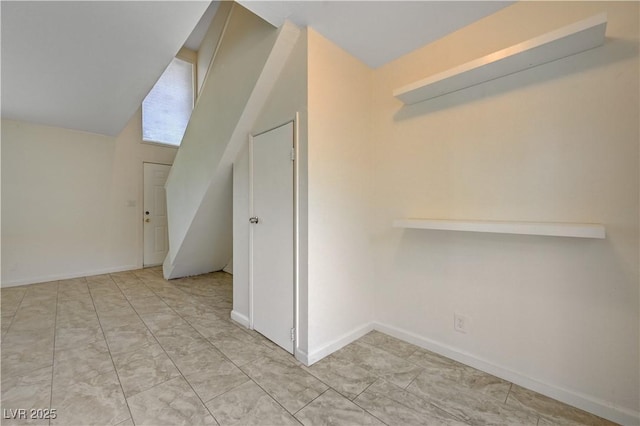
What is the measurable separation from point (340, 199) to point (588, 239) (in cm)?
151

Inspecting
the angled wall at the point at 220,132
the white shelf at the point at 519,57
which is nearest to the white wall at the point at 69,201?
the angled wall at the point at 220,132

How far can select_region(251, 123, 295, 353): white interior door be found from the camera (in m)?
2.03

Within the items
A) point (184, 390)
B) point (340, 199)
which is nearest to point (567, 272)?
point (340, 199)

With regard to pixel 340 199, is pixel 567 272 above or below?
below

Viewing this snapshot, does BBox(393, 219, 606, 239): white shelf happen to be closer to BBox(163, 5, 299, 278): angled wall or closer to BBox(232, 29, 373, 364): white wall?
BBox(232, 29, 373, 364): white wall

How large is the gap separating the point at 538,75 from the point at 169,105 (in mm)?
5834

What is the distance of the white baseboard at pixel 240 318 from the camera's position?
8.22ft

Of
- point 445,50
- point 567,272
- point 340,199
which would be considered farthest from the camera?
point 340,199

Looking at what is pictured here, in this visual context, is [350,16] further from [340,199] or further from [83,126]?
[83,126]

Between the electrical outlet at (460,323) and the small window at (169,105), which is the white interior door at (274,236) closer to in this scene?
the electrical outlet at (460,323)

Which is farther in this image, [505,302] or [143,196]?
[143,196]

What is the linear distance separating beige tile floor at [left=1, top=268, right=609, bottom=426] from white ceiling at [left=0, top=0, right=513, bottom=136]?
2452 millimetres

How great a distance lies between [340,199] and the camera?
2.13m

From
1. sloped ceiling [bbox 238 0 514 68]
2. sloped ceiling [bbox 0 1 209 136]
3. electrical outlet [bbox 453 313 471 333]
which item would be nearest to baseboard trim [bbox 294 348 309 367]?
electrical outlet [bbox 453 313 471 333]
